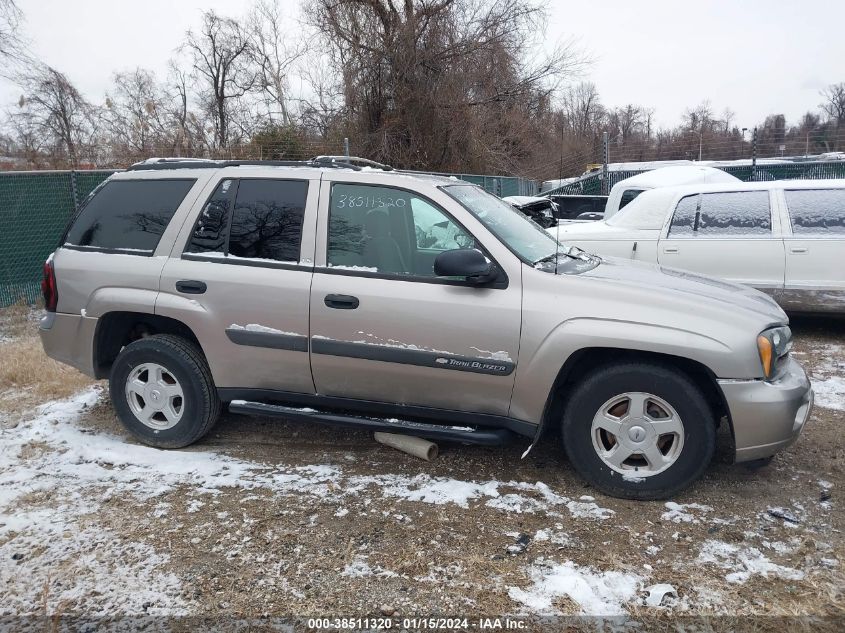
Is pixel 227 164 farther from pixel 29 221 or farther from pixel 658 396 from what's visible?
pixel 29 221

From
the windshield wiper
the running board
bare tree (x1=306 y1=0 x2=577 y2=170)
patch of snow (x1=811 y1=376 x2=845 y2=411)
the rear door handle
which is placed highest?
bare tree (x1=306 y1=0 x2=577 y2=170)

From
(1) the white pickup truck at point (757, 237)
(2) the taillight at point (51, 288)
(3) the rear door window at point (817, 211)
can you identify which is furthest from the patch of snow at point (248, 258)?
(3) the rear door window at point (817, 211)

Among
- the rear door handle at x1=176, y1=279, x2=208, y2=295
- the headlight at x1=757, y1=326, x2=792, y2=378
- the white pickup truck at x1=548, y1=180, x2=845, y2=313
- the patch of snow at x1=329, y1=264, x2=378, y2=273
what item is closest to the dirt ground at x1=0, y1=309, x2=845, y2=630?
the headlight at x1=757, y1=326, x2=792, y2=378

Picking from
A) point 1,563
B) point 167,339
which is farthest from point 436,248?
point 1,563

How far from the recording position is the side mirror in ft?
10.9

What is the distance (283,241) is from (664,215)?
15.7 feet

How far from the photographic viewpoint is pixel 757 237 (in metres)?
6.48

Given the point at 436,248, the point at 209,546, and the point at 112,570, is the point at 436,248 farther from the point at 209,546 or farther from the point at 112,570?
the point at 112,570

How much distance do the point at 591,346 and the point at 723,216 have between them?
14.1ft

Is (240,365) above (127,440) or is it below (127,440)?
above

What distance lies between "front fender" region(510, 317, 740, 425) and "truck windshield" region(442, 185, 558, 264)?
506 millimetres

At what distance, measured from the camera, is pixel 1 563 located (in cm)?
292

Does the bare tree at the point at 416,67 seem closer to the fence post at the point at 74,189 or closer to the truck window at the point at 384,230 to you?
the fence post at the point at 74,189

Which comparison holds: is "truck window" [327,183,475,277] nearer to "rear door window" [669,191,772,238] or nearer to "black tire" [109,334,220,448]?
"black tire" [109,334,220,448]
